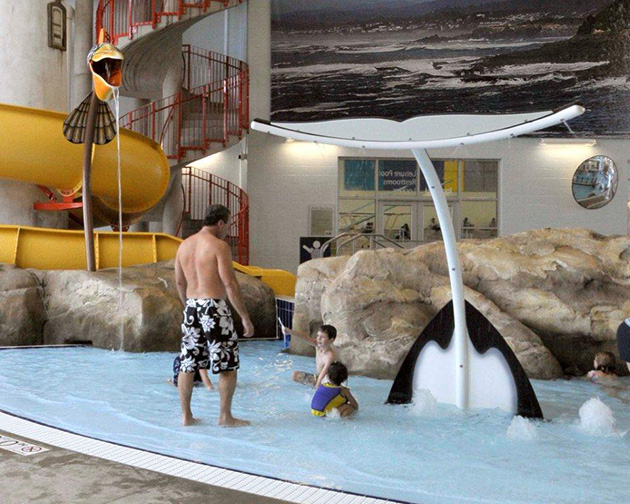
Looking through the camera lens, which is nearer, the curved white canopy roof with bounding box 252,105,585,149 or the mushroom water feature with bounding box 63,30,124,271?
the curved white canopy roof with bounding box 252,105,585,149

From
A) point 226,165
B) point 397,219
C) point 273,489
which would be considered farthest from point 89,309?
point 397,219

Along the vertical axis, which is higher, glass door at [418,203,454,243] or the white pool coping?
glass door at [418,203,454,243]

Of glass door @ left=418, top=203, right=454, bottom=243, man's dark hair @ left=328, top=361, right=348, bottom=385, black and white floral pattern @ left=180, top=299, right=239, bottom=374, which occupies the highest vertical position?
glass door @ left=418, top=203, right=454, bottom=243

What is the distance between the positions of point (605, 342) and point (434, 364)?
10.4 ft

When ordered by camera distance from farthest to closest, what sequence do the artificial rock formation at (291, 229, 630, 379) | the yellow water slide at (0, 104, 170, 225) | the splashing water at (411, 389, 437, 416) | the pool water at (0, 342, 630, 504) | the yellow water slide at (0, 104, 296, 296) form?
the yellow water slide at (0, 104, 170, 225) < the yellow water slide at (0, 104, 296, 296) < the artificial rock formation at (291, 229, 630, 379) < the splashing water at (411, 389, 437, 416) < the pool water at (0, 342, 630, 504)

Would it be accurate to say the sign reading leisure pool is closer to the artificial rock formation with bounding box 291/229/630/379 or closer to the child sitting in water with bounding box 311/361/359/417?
the child sitting in water with bounding box 311/361/359/417

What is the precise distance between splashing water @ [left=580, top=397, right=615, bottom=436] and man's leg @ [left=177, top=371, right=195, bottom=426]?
279 cm

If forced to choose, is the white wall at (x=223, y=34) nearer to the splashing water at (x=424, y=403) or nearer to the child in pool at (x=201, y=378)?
the child in pool at (x=201, y=378)

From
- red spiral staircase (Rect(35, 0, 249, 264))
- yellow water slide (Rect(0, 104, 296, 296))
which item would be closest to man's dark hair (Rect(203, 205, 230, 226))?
yellow water slide (Rect(0, 104, 296, 296))

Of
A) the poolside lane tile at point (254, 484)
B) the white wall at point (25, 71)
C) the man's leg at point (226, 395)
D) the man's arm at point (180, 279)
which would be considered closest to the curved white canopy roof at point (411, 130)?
the man's arm at point (180, 279)

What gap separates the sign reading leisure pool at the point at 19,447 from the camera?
13.2 feet

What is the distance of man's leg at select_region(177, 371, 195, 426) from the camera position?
16.8 feet

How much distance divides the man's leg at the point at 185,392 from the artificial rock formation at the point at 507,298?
2.89 meters

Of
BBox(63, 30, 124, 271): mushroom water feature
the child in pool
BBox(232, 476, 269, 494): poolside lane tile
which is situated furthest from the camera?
BBox(63, 30, 124, 271): mushroom water feature
